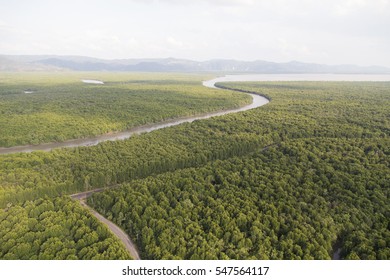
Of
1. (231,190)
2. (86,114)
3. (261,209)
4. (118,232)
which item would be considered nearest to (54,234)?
(118,232)

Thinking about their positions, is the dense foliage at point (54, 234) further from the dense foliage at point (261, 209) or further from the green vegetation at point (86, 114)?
the green vegetation at point (86, 114)

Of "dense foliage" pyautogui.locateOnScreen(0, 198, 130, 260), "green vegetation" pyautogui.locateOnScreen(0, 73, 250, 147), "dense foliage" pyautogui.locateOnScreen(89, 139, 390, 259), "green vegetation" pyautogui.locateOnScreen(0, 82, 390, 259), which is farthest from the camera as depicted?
"green vegetation" pyautogui.locateOnScreen(0, 73, 250, 147)

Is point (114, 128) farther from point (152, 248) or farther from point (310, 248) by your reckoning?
point (310, 248)

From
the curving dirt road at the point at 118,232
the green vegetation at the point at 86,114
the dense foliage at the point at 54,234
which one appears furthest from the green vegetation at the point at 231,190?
the green vegetation at the point at 86,114

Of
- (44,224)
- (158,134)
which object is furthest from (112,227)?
(158,134)

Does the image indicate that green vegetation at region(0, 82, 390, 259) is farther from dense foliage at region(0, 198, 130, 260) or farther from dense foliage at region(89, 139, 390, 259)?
dense foliage at region(0, 198, 130, 260)

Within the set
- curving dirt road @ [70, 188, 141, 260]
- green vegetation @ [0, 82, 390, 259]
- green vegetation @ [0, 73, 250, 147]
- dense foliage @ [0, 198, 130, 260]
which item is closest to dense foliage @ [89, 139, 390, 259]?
green vegetation @ [0, 82, 390, 259]
